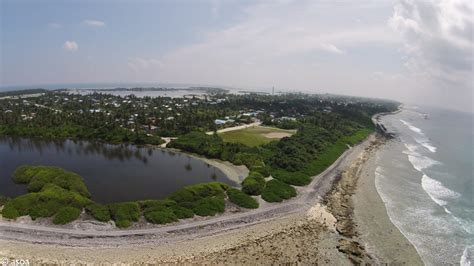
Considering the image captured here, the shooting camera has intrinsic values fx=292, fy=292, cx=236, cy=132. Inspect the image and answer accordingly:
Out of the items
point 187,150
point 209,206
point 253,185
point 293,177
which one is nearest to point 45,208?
point 209,206

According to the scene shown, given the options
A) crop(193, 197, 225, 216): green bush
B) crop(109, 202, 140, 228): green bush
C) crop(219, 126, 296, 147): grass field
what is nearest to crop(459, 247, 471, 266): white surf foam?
crop(193, 197, 225, 216): green bush

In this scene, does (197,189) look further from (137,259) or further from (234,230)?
(137,259)

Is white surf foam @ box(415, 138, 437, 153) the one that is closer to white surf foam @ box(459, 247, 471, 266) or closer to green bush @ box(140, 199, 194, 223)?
white surf foam @ box(459, 247, 471, 266)

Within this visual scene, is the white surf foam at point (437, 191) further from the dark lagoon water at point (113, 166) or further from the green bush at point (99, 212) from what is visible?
the green bush at point (99, 212)

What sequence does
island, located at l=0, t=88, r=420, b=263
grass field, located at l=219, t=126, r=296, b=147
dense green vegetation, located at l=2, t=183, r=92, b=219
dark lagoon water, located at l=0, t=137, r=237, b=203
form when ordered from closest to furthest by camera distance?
1. island, located at l=0, t=88, r=420, b=263
2. dense green vegetation, located at l=2, t=183, r=92, b=219
3. dark lagoon water, located at l=0, t=137, r=237, b=203
4. grass field, located at l=219, t=126, r=296, b=147

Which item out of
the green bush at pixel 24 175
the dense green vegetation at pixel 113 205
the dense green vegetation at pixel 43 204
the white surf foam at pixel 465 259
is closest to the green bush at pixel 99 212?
the dense green vegetation at pixel 113 205

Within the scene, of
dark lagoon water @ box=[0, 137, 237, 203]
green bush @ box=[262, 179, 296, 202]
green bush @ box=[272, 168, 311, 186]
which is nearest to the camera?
green bush @ box=[262, 179, 296, 202]
